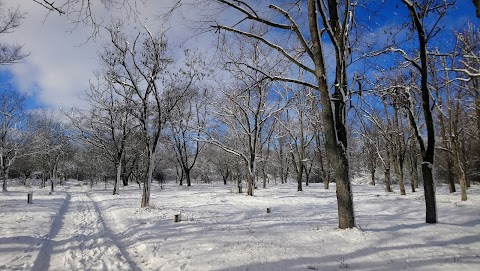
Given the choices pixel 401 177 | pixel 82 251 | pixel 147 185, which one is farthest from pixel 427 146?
pixel 401 177

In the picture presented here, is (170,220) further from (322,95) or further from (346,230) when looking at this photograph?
(322,95)

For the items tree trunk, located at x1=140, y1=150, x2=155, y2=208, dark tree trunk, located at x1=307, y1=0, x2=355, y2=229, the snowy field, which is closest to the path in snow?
the snowy field

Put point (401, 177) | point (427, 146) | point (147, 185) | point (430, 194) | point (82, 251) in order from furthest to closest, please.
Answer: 1. point (401, 177)
2. point (147, 185)
3. point (427, 146)
4. point (430, 194)
5. point (82, 251)

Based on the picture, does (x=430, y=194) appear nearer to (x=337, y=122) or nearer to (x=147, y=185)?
(x=337, y=122)

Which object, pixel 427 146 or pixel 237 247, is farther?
pixel 427 146

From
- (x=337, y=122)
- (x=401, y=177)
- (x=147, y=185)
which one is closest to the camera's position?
(x=337, y=122)

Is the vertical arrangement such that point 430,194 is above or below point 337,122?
below

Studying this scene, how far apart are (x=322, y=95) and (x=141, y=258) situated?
6152 mm

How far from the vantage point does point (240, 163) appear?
31.9 m

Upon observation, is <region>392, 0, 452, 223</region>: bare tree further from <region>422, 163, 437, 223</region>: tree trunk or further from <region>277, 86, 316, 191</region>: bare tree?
<region>277, 86, 316, 191</region>: bare tree

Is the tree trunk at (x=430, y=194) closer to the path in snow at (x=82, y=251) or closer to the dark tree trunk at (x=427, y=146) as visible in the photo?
the dark tree trunk at (x=427, y=146)

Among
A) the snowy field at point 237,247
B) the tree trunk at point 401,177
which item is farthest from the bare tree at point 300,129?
the snowy field at point 237,247

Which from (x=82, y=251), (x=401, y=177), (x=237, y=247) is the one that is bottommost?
(x=82, y=251)

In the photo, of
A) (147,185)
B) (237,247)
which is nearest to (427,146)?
(237,247)
